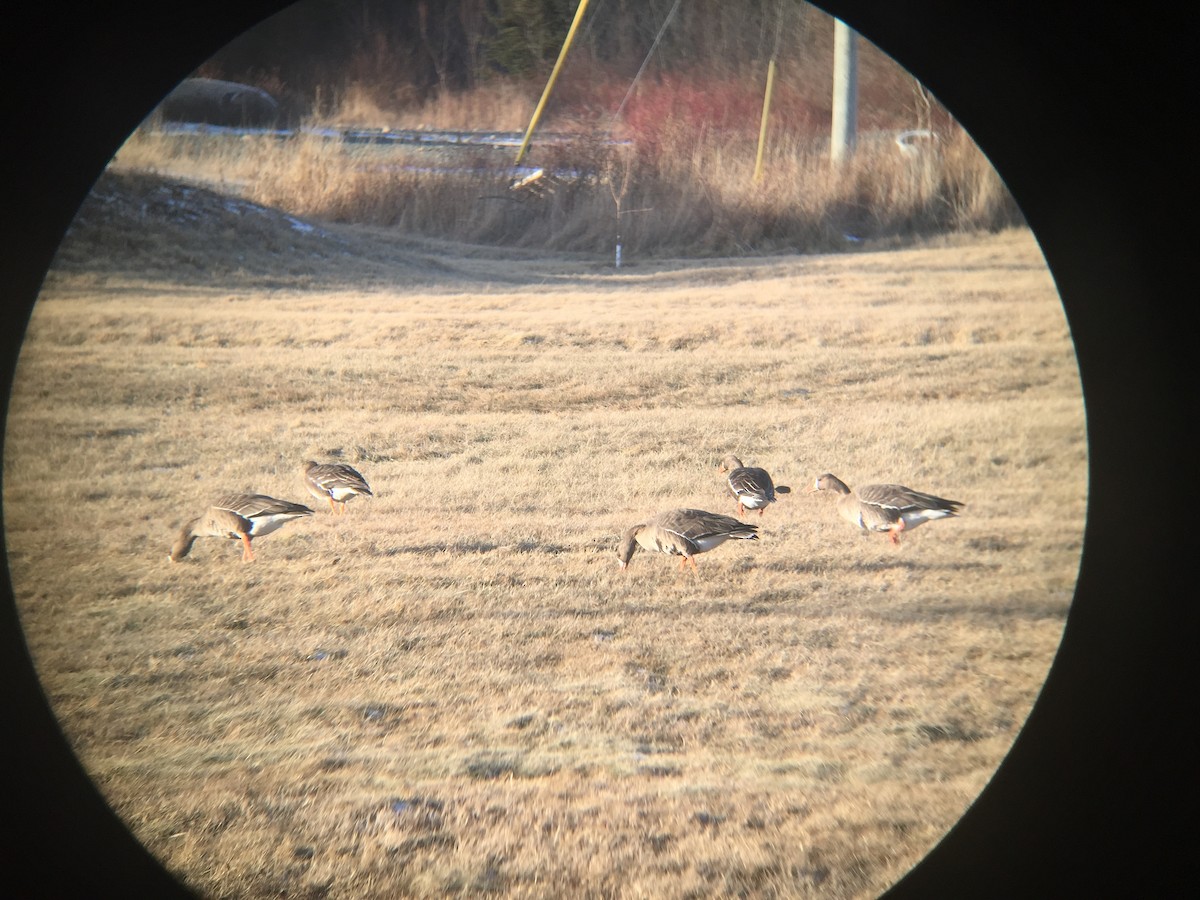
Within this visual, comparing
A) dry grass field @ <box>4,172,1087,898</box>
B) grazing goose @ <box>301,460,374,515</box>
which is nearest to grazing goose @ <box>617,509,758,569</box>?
dry grass field @ <box>4,172,1087,898</box>

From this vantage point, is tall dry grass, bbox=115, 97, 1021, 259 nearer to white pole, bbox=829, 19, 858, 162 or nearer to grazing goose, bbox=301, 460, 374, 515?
white pole, bbox=829, 19, 858, 162

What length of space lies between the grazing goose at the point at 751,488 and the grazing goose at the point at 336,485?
4.18 feet

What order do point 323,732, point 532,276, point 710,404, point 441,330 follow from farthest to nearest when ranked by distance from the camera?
point 532,276, point 441,330, point 710,404, point 323,732

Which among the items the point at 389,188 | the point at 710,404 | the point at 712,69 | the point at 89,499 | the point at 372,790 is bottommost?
the point at 372,790

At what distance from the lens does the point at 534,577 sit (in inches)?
112

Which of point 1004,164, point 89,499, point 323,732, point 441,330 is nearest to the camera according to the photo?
point 1004,164

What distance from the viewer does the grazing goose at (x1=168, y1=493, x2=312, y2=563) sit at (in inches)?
113

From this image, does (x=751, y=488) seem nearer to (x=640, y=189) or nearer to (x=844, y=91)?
(x=844, y=91)

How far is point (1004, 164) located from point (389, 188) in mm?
4330

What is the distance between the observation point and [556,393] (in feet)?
13.1

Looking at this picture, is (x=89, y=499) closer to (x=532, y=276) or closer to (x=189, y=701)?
(x=189, y=701)

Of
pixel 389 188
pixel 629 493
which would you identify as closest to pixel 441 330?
pixel 389 188

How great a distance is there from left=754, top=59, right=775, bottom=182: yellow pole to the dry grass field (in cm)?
76

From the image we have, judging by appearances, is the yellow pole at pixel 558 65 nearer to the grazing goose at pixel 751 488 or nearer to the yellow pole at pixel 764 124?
the yellow pole at pixel 764 124
